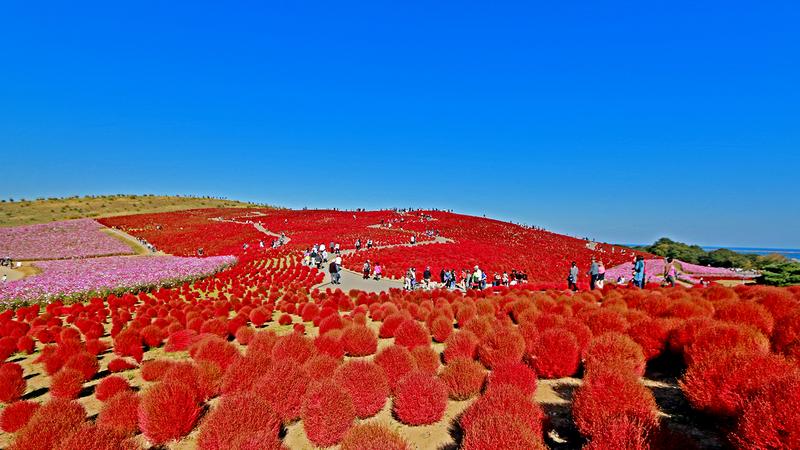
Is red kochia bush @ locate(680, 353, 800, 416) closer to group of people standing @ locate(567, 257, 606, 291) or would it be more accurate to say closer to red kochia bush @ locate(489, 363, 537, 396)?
red kochia bush @ locate(489, 363, 537, 396)

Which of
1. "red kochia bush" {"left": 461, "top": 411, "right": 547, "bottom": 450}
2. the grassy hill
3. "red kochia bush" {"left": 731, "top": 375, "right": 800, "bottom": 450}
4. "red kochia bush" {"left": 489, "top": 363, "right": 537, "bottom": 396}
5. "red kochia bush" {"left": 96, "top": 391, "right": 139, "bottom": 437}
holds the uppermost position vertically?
the grassy hill

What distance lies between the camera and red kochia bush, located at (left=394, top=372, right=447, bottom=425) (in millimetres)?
5246

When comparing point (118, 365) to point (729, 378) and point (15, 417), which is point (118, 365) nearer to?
point (15, 417)

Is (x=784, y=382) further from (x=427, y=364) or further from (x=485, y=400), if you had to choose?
(x=427, y=364)

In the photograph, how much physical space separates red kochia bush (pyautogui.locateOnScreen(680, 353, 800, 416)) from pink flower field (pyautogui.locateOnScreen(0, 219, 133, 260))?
42.6 meters

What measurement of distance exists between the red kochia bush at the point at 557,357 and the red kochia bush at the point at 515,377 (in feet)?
2.77

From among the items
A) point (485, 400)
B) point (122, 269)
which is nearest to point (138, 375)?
point (485, 400)

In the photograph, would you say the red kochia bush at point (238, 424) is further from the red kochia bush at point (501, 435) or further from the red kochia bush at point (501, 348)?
the red kochia bush at point (501, 348)

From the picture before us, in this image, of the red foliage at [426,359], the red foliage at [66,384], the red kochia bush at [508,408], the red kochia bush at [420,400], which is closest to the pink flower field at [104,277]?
the red foliage at [66,384]

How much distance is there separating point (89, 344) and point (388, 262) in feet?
64.5

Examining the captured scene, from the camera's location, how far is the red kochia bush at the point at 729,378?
153 inches

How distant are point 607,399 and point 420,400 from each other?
230 cm

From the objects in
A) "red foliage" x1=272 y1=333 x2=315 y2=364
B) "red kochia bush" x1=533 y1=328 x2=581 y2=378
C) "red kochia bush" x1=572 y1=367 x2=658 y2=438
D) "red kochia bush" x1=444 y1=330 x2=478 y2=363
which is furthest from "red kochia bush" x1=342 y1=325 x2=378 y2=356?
"red kochia bush" x1=572 y1=367 x2=658 y2=438

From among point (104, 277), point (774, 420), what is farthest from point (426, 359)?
point (104, 277)
